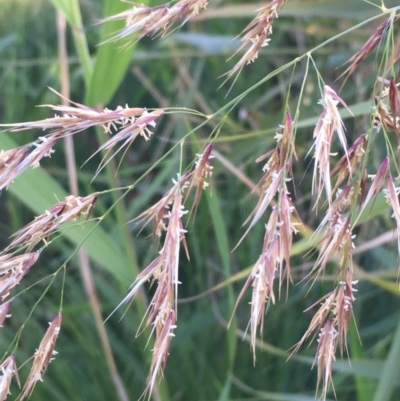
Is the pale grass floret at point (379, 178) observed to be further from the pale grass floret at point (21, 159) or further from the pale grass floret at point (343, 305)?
the pale grass floret at point (21, 159)

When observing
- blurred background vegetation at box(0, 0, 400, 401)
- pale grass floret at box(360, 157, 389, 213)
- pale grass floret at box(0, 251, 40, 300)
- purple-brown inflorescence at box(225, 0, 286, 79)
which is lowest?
blurred background vegetation at box(0, 0, 400, 401)

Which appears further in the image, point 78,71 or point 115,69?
point 78,71

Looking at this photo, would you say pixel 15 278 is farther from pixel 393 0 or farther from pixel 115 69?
pixel 393 0

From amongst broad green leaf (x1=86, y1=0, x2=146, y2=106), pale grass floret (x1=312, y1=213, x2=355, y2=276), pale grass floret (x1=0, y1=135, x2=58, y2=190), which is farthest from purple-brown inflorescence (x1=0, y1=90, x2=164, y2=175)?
broad green leaf (x1=86, y1=0, x2=146, y2=106)

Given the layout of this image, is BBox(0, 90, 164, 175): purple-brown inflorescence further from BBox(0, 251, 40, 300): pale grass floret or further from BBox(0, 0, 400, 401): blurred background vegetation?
BBox(0, 0, 400, 401): blurred background vegetation

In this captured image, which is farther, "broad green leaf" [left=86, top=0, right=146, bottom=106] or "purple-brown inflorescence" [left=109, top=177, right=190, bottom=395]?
"broad green leaf" [left=86, top=0, right=146, bottom=106]

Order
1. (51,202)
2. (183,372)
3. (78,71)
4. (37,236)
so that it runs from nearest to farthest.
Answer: (37,236) < (51,202) < (183,372) < (78,71)

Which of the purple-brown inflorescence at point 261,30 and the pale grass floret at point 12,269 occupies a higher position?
the purple-brown inflorescence at point 261,30

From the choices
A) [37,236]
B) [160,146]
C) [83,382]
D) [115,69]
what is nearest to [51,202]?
[115,69]

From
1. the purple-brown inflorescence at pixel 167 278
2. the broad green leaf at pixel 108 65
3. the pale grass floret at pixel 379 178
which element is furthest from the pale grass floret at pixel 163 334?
the broad green leaf at pixel 108 65
